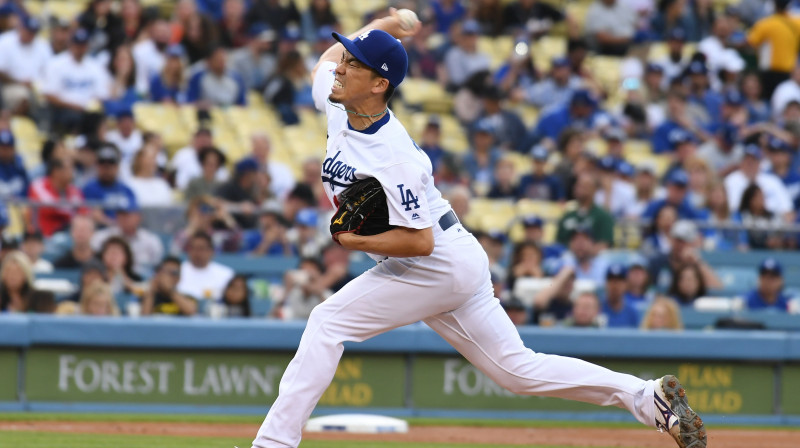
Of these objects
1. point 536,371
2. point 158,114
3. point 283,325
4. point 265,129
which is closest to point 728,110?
point 265,129

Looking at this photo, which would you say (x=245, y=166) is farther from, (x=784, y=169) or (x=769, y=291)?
(x=784, y=169)

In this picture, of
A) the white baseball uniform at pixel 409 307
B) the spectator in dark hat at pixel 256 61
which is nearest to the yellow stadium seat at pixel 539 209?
the spectator in dark hat at pixel 256 61

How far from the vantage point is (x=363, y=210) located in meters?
5.28

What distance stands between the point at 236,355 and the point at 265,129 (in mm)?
4850

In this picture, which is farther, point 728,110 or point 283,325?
point 728,110

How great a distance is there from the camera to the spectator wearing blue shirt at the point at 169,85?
13.6 metres

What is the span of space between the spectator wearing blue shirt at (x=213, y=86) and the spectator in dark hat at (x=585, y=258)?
4.57 m

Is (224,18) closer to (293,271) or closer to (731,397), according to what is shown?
(293,271)

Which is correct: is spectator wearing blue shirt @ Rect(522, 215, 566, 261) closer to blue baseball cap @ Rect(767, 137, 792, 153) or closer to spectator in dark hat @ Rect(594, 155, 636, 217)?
spectator in dark hat @ Rect(594, 155, 636, 217)

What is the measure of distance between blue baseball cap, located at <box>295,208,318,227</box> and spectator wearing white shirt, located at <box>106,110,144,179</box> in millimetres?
1895

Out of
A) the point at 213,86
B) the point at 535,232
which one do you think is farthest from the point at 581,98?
the point at 213,86

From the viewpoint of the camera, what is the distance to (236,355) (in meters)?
9.52

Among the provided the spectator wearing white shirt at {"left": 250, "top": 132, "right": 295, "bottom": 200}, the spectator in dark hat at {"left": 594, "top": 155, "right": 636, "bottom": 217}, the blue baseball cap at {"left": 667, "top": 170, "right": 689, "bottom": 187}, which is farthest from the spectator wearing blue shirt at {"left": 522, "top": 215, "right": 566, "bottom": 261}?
the spectator wearing white shirt at {"left": 250, "top": 132, "right": 295, "bottom": 200}

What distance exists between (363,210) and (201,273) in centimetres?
546
